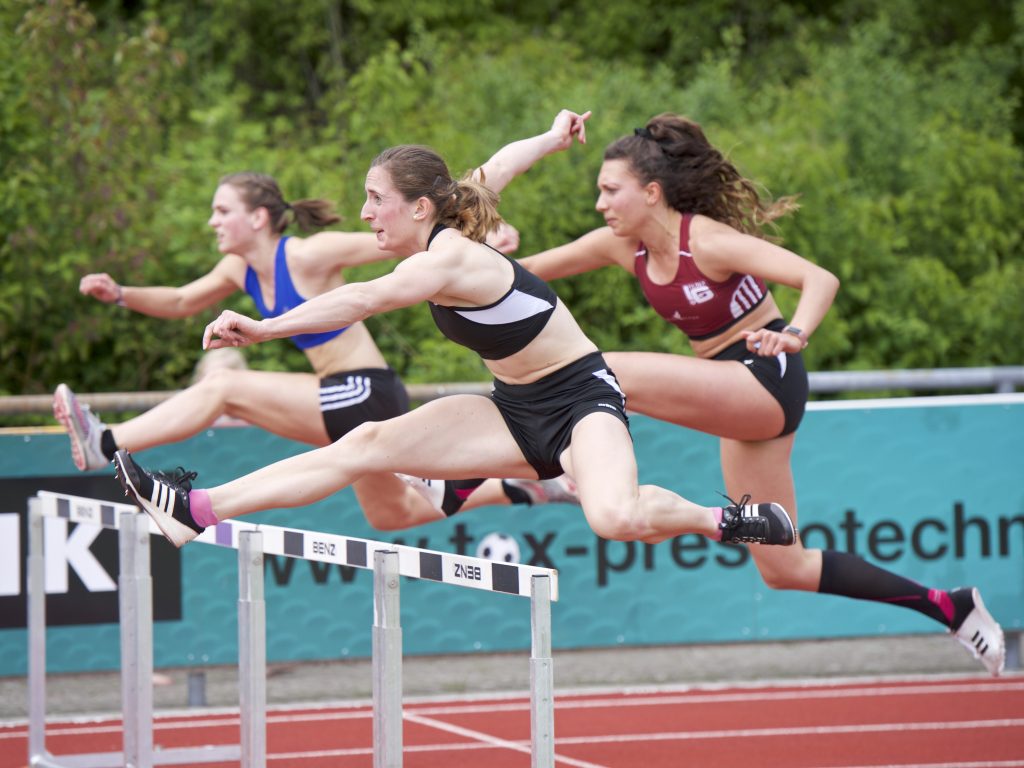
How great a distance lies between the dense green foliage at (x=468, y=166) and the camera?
9766mm

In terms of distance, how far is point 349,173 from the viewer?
1141 cm

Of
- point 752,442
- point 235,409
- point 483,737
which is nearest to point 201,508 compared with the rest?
point 235,409

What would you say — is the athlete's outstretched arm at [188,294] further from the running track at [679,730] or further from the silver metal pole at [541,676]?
the silver metal pole at [541,676]

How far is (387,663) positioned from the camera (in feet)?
14.7

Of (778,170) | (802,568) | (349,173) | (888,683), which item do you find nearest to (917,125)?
(778,170)

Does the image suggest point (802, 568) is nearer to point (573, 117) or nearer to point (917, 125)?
point (573, 117)

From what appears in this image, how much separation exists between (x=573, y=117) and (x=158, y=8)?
14697 mm

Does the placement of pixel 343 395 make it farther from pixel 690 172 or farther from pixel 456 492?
pixel 690 172

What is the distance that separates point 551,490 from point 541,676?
2.88 m

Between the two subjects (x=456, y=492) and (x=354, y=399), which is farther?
(x=354, y=399)

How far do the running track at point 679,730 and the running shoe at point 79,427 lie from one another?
1663 mm

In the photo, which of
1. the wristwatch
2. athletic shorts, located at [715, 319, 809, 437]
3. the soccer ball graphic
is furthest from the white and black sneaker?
the soccer ball graphic

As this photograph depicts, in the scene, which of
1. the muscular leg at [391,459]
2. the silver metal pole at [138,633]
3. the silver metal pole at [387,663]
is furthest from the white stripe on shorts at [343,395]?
the silver metal pole at [387,663]

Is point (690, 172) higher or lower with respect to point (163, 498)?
higher
